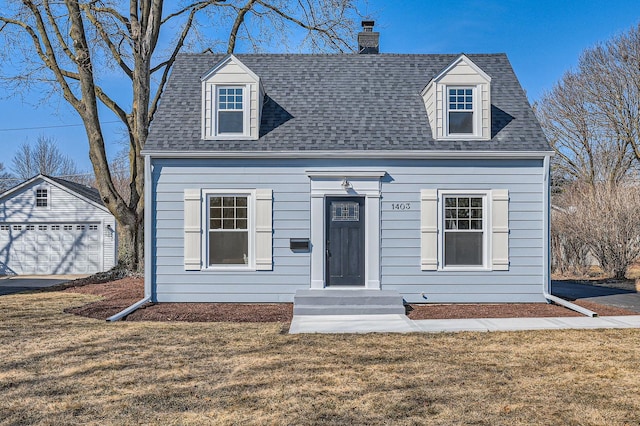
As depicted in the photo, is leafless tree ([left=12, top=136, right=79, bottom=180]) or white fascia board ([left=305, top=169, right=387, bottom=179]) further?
leafless tree ([left=12, top=136, right=79, bottom=180])

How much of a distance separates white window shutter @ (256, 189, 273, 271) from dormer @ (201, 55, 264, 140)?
1.48 m

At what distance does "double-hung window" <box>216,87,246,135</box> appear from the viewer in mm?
10055

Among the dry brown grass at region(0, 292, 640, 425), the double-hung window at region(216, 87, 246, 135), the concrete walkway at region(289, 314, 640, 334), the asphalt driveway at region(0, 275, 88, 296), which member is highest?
the double-hung window at region(216, 87, 246, 135)

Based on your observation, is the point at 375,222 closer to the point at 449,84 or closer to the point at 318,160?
the point at 318,160

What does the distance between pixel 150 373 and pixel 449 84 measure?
825 centimetres

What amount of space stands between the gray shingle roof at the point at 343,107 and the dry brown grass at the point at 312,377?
4.34 meters

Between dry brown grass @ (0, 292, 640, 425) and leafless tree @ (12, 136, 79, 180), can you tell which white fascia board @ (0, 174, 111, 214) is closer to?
dry brown grass @ (0, 292, 640, 425)

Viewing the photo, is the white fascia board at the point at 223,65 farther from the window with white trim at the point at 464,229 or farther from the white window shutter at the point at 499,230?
the white window shutter at the point at 499,230

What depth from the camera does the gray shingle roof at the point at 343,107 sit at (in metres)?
9.84

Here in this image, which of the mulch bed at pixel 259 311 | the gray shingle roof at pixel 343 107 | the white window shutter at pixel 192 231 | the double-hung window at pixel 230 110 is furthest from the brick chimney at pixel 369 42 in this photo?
the mulch bed at pixel 259 311

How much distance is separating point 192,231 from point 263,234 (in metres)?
1.52

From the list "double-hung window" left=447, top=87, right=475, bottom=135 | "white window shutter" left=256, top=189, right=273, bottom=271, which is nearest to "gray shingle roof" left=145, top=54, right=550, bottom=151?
"double-hung window" left=447, top=87, right=475, bottom=135

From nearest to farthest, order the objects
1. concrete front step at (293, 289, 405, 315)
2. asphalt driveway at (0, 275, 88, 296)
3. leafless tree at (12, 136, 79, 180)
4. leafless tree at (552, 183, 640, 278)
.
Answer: concrete front step at (293, 289, 405, 315)
asphalt driveway at (0, 275, 88, 296)
leafless tree at (552, 183, 640, 278)
leafless tree at (12, 136, 79, 180)

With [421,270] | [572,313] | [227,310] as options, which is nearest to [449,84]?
[421,270]
